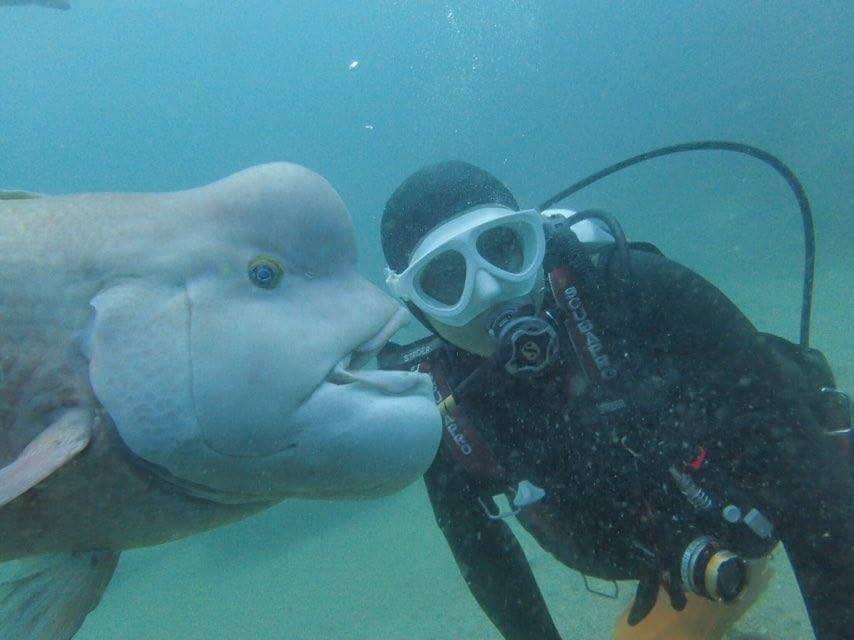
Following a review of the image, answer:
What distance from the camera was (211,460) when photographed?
1.40m

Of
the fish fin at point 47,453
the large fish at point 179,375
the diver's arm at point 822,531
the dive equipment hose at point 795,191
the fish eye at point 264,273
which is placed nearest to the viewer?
the fish fin at point 47,453

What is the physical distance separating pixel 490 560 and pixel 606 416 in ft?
3.48

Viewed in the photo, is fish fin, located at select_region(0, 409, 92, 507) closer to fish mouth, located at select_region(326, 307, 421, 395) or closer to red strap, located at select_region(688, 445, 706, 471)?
fish mouth, located at select_region(326, 307, 421, 395)

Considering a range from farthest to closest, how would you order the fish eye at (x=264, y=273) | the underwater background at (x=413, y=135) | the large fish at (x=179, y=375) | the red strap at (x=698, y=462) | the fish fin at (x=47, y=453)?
the underwater background at (x=413, y=135) → the red strap at (x=698, y=462) → the fish eye at (x=264, y=273) → the large fish at (x=179, y=375) → the fish fin at (x=47, y=453)

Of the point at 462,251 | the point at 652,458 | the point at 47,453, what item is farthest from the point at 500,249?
the point at 47,453

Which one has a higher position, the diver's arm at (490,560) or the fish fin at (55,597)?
the fish fin at (55,597)

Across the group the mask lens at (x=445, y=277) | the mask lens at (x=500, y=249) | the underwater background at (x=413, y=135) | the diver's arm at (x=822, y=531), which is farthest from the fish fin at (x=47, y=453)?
the underwater background at (x=413, y=135)

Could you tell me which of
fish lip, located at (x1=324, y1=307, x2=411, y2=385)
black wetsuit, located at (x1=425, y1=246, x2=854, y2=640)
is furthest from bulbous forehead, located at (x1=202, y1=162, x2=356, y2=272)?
black wetsuit, located at (x1=425, y1=246, x2=854, y2=640)

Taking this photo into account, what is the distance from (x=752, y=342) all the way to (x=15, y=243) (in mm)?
2983

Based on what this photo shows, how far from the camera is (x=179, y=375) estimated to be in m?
1.35

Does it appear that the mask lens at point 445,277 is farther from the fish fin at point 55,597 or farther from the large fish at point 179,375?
the fish fin at point 55,597

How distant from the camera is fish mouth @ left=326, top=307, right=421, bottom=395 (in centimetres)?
145

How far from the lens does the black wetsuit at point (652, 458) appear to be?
275 centimetres

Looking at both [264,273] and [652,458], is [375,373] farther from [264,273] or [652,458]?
[652,458]
